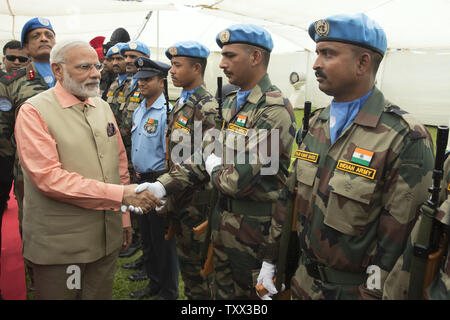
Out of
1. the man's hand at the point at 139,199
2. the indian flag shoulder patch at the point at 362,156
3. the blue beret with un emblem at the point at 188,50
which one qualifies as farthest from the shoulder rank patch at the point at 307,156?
the blue beret with un emblem at the point at 188,50

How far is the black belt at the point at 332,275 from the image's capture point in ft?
5.48

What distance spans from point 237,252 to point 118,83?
4.15 m

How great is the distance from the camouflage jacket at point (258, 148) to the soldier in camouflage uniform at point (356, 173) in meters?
0.43

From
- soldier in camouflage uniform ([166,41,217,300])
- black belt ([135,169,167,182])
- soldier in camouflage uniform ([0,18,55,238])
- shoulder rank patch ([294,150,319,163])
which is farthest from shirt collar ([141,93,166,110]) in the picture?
shoulder rank patch ([294,150,319,163])

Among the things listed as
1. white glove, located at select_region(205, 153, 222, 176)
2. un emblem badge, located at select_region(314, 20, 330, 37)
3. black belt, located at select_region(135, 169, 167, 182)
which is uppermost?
un emblem badge, located at select_region(314, 20, 330, 37)

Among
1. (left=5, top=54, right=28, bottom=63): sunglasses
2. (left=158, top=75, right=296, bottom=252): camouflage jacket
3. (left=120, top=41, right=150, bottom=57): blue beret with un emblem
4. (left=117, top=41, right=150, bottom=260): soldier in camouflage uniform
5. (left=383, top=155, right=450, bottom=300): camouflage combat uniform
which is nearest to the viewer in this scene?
(left=383, top=155, right=450, bottom=300): camouflage combat uniform

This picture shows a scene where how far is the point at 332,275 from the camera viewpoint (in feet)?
5.63

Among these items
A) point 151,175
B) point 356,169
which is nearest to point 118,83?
point 151,175

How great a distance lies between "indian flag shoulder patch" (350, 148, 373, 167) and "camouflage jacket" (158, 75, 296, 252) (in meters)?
0.71

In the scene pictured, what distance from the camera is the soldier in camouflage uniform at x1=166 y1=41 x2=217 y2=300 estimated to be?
3.14m

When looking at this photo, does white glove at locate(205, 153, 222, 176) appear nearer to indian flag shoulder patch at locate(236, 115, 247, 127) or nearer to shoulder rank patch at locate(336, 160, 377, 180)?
indian flag shoulder patch at locate(236, 115, 247, 127)

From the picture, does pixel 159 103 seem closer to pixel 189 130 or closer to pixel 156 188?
pixel 189 130

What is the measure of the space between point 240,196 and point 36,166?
133 centimetres
